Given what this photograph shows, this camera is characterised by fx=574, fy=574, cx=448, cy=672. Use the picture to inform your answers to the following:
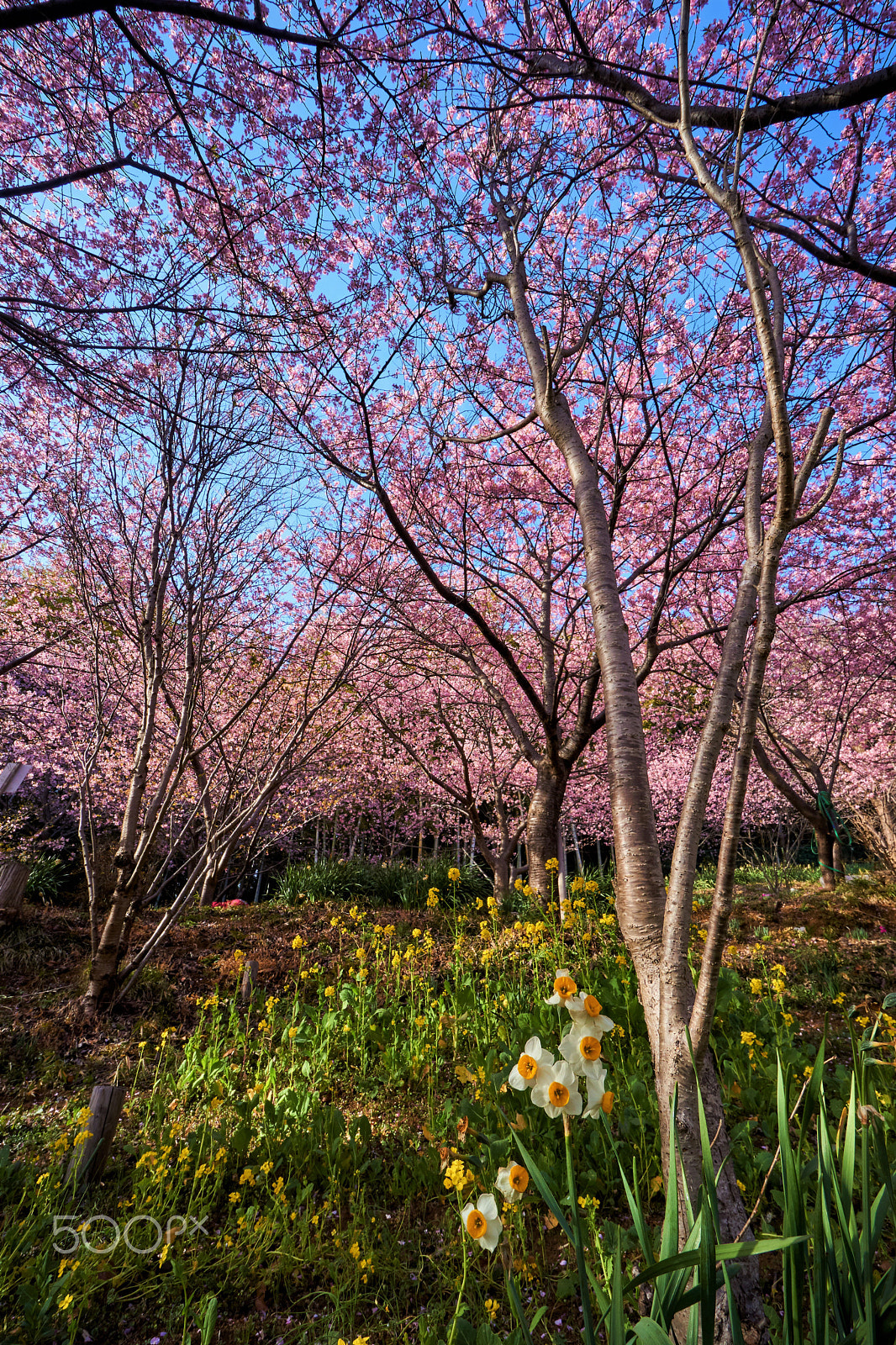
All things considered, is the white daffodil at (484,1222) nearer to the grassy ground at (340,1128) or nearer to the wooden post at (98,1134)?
the grassy ground at (340,1128)

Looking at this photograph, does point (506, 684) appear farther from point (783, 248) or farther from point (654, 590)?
point (783, 248)

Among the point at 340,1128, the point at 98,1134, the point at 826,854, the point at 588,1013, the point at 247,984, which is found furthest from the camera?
the point at 826,854

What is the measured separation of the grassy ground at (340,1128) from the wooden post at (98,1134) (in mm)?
93

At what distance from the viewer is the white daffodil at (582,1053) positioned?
4.45 ft

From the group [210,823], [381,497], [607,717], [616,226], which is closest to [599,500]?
[607,717]

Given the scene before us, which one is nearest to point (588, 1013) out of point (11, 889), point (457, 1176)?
point (457, 1176)

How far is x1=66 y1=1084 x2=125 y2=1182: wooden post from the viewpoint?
2585 millimetres

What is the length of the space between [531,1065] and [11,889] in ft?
26.0

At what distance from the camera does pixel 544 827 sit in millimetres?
6160

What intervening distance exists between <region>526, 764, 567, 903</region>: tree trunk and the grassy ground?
30.8 inches

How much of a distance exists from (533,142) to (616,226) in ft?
2.31

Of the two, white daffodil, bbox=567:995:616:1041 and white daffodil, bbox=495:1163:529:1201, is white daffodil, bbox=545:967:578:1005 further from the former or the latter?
white daffodil, bbox=495:1163:529:1201

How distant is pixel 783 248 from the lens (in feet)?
16.9

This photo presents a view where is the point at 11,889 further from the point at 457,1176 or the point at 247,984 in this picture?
the point at 457,1176
